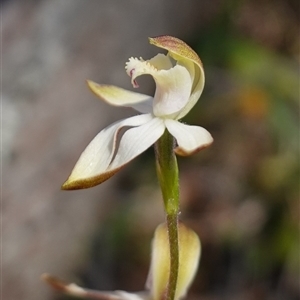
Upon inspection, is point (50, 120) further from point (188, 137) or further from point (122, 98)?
point (188, 137)

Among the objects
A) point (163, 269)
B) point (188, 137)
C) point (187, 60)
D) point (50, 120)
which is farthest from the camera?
point (50, 120)

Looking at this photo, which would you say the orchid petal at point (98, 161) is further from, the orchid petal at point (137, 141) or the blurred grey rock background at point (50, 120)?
the blurred grey rock background at point (50, 120)

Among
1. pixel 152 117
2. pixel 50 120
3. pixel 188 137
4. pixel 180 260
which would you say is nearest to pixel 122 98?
pixel 152 117

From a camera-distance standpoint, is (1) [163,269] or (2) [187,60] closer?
(2) [187,60]

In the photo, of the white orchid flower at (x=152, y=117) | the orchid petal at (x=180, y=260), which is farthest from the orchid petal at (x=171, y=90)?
the orchid petal at (x=180, y=260)

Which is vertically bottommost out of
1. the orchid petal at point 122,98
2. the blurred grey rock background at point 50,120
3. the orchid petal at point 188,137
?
the blurred grey rock background at point 50,120

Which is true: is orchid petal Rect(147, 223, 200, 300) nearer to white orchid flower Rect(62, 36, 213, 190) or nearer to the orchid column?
the orchid column

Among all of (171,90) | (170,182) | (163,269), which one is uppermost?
(171,90)

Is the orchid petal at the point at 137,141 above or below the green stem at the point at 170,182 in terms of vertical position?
above
